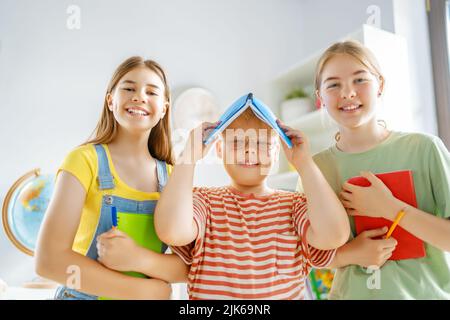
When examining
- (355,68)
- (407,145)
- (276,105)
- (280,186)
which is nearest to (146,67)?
(355,68)

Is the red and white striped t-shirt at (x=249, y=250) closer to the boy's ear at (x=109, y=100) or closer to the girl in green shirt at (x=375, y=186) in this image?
the girl in green shirt at (x=375, y=186)

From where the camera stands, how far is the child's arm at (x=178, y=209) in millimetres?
626

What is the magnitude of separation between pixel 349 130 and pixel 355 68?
12 centimetres

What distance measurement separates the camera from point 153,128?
85cm

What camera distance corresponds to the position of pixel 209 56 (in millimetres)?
2137

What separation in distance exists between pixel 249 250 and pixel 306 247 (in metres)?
0.09

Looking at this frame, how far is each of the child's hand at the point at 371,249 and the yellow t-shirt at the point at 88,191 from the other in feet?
1.16

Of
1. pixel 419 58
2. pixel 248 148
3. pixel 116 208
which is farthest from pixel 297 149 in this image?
pixel 419 58

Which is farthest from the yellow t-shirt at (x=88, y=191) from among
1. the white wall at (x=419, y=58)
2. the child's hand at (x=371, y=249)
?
the white wall at (x=419, y=58)

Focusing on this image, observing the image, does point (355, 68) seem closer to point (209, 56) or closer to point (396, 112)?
point (396, 112)

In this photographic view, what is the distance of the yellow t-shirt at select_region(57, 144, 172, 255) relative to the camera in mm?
687

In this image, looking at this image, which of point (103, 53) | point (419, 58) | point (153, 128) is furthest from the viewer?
point (103, 53)

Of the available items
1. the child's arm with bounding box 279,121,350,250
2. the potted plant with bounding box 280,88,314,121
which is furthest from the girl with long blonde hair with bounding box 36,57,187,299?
the potted plant with bounding box 280,88,314,121

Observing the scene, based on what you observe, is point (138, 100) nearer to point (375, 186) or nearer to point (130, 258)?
point (130, 258)
